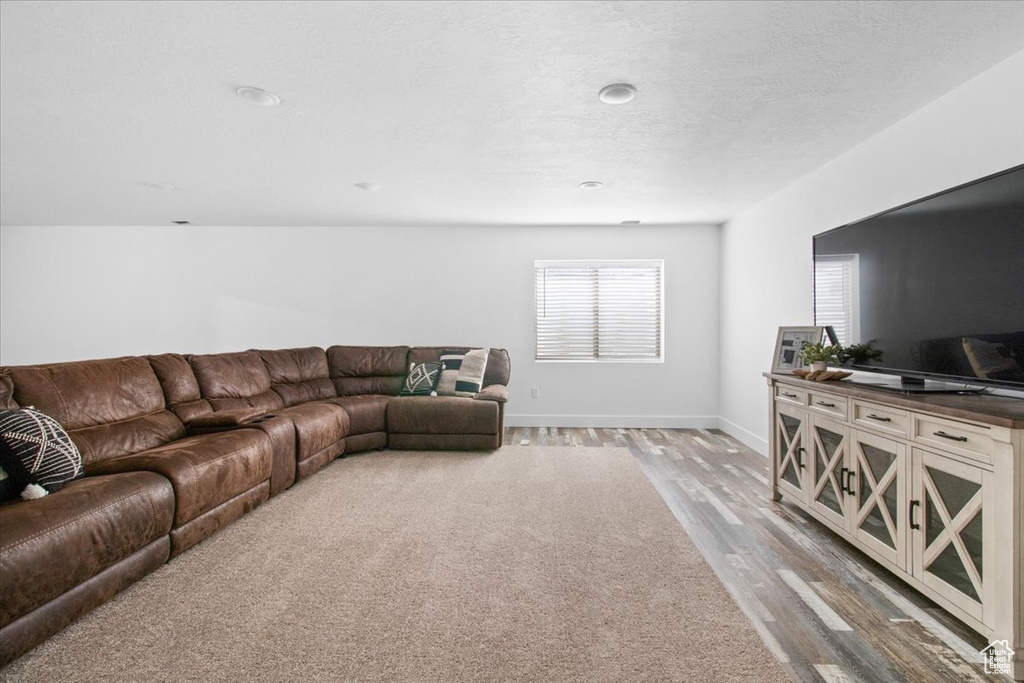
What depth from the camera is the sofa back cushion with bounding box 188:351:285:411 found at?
11.9 ft

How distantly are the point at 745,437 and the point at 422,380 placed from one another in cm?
337

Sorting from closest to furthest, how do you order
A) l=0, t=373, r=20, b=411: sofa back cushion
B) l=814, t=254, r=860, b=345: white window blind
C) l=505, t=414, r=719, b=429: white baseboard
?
l=0, t=373, r=20, b=411: sofa back cushion, l=814, t=254, r=860, b=345: white window blind, l=505, t=414, r=719, b=429: white baseboard

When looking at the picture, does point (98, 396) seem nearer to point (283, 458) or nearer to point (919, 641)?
point (283, 458)

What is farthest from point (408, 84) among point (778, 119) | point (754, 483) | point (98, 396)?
point (754, 483)

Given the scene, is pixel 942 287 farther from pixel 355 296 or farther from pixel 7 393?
pixel 355 296

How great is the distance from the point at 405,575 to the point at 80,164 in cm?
405

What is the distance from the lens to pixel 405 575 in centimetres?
212

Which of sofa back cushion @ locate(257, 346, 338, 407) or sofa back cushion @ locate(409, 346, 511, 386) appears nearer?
sofa back cushion @ locate(257, 346, 338, 407)

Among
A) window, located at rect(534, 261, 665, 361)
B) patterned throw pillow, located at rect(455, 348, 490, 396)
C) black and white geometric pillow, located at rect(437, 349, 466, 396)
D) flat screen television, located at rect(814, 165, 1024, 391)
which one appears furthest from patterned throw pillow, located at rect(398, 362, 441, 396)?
flat screen television, located at rect(814, 165, 1024, 391)

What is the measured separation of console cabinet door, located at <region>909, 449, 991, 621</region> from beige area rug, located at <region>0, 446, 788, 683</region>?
0.76 metres

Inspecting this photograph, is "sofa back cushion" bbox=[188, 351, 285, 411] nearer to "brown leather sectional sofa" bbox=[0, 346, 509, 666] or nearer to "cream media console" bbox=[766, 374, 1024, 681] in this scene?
"brown leather sectional sofa" bbox=[0, 346, 509, 666]

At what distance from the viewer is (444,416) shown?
4.32m

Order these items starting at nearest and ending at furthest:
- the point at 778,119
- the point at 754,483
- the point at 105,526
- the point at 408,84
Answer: the point at 105,526 → the point at 408,84 → the point at 778,119 → the point at 754,483

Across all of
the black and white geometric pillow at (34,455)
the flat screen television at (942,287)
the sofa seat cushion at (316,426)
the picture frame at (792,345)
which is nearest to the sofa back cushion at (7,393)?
the black and white geometric pillow at (34,455)
